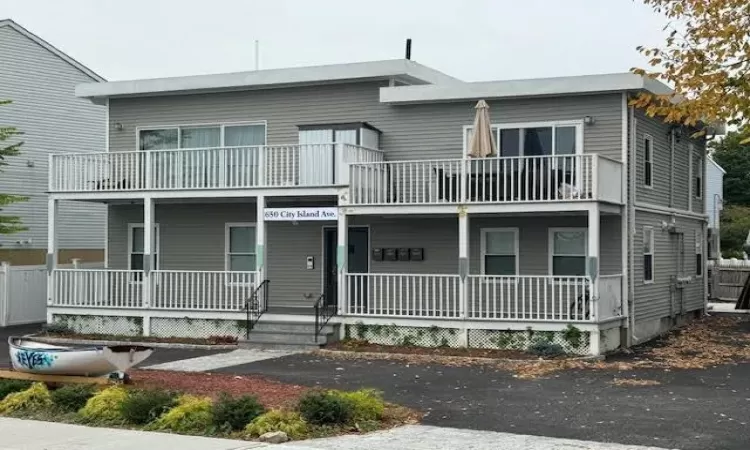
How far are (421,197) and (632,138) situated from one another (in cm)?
468

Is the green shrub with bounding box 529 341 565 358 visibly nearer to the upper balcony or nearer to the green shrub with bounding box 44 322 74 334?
the upper balcony

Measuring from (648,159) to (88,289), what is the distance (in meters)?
A: 13.7

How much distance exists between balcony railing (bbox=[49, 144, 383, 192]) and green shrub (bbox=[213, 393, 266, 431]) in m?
9.67

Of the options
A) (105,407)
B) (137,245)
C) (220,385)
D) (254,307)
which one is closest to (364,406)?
(105,407)

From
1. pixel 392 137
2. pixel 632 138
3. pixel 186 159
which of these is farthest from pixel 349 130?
pixel 632 138

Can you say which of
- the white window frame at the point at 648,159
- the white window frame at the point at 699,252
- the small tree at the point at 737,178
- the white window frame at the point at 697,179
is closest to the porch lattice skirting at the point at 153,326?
the white window frame at the point at 648,159

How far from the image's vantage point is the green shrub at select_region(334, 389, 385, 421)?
10.8 m

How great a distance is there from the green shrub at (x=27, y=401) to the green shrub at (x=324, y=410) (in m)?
3.64

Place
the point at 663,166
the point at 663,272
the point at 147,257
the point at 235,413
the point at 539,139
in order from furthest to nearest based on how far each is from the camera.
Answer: the point at 663,272 → the point at 663,166 → the point at 147,257 → the point at 539,139 → the point at 235,413

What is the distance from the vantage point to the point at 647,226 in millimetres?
21203

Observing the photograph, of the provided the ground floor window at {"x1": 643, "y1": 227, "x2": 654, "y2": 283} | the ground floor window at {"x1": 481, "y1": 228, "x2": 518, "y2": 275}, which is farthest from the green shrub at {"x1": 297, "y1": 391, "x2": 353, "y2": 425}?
the ground floor window at {"x1": 643, "y1": 227, "x2": 654, "y2": 283}

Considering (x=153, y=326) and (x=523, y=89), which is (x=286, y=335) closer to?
(x=153, y=326)

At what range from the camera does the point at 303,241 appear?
22.5 metres

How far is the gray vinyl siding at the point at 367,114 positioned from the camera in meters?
19.7
